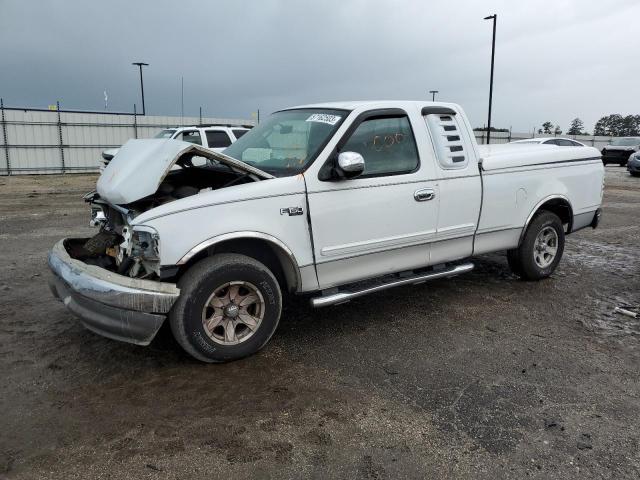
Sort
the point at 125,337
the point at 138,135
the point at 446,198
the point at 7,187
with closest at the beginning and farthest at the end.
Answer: the point at 125,337, the point at 446,198, the point at 7,187, the point at 138,135

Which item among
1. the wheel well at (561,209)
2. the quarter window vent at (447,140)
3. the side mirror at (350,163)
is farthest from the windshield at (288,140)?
the wheel well at (561,209)

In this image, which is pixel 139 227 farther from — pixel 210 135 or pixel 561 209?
pixel 210 135

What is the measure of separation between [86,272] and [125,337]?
54 cm

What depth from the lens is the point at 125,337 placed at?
135 inches

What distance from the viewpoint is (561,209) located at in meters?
6.02

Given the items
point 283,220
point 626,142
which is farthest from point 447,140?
point 626,142

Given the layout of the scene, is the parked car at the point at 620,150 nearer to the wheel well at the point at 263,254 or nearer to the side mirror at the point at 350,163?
the side mirror at the point at 350,163

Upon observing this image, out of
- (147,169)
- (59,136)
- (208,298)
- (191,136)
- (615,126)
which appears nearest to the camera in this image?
(208,298)

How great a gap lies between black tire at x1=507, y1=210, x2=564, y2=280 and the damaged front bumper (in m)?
3.85

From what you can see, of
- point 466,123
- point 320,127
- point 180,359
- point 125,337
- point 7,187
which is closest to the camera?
point 125,337

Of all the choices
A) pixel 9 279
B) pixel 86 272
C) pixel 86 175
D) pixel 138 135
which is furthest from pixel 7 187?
pixel 86 272

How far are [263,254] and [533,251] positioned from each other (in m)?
A: 3.19

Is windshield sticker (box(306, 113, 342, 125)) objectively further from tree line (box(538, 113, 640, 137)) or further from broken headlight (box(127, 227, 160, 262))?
tree line (box(538, 113, 640, 137))

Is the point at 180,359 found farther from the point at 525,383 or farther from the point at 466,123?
the point at 466,123
